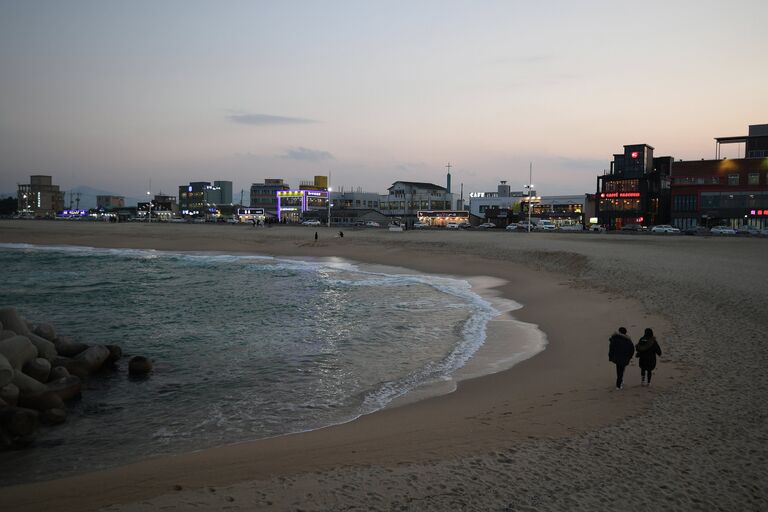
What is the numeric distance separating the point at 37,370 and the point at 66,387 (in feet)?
3.27

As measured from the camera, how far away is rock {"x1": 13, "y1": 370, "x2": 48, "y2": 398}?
11.8 meters

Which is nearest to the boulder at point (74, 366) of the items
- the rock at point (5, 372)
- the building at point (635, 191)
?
the rock at point (5, 372)

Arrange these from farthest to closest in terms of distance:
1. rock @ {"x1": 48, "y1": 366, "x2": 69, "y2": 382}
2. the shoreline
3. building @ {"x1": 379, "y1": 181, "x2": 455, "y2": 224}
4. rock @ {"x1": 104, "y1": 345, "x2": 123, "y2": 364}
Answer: building @ {"x1": 379, "y1": 181, "x2": 455, "y2": 224} → rock @ {"x1": 104, "y1": 345, "x2": 123, "y2": 364} → rock @ {"x1": 48, "y1": 366, "x2": 69, "y2": 382} → the shoreline

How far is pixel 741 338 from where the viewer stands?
50.8 feet

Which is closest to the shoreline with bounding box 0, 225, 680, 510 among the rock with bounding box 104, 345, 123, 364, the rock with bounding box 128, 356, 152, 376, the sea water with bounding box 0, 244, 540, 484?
the sea water with bounding box 0, 244, 540, 484

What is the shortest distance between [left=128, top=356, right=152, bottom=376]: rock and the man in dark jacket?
13.0 meters

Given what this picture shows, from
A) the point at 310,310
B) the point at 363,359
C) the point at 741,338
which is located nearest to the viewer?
the point at 741,338

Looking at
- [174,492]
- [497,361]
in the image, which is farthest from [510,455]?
[497,361]

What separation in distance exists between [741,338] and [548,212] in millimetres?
111940

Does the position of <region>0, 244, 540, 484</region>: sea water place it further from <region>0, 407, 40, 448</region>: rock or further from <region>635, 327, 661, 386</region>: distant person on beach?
<region>635, 327, 661, 386</region>: distant person on beach

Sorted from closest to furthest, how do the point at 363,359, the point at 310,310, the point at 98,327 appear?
the point at 363,359
the point at 98,327
the point at 310,310

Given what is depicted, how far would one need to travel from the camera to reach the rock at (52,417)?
11250 mm

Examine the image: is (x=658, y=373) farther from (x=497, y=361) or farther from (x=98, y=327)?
(x=98, y=327)

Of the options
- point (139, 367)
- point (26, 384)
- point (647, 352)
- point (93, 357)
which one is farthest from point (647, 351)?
point (93, 357)
